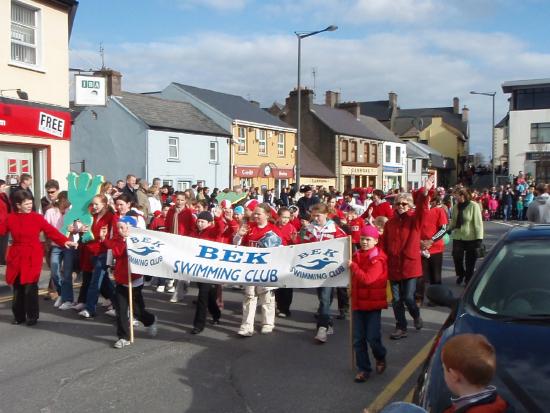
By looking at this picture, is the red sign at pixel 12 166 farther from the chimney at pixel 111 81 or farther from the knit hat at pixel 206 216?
the chimney at pixel 111 81

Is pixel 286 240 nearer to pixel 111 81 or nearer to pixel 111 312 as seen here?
pixel 111 312

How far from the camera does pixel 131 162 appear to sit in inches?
1254

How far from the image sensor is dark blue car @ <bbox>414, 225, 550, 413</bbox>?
10.3ft

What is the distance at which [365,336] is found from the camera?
5918 millimetres

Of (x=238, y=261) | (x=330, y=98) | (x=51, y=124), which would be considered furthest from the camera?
(x=330, y=98)

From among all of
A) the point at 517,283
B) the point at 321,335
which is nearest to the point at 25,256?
the point at 321,335

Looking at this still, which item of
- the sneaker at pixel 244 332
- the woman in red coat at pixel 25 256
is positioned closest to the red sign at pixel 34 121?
the woman in red coat at pixel 25 256

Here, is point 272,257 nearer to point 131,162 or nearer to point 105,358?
point 105,358

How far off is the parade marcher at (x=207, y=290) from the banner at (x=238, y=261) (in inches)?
15.8

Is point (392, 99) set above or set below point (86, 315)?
above

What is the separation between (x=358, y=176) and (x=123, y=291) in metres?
48.6

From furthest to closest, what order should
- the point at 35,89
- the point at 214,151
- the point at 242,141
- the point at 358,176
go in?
the point at 358,176
the point at 242,141
the point at 214,151
the point at 35,89

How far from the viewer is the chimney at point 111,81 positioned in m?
33.1

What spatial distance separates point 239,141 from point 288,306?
30.4 m
